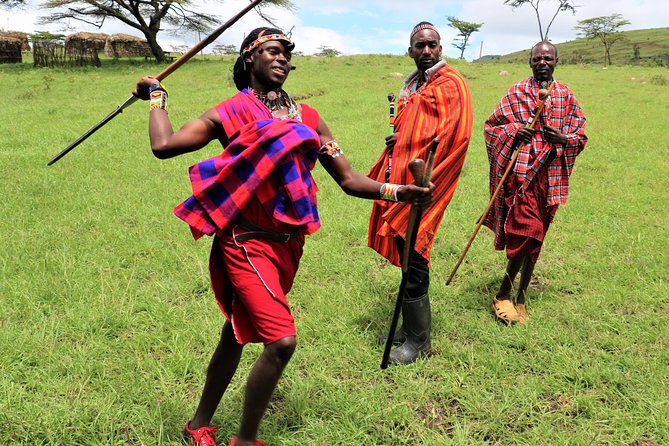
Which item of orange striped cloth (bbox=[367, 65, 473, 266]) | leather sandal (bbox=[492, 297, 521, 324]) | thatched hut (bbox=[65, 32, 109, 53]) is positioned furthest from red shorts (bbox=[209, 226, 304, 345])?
thatched hut (bbox=[65, 32, 109, 53])

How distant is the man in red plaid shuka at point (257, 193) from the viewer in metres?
2.19

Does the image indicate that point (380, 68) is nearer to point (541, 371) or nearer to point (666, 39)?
point (541, 371)

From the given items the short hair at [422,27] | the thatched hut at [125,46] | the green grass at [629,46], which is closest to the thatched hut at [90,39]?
the thatched hut at [125,46]

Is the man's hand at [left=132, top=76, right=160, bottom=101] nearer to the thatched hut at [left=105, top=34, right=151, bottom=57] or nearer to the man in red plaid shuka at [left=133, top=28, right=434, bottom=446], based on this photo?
the man in red plaid shuka at [left=133, top=28, right=434, bottom=446]

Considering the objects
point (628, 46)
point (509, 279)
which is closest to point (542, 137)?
point (509, 279)

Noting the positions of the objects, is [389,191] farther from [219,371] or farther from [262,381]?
[219,371]

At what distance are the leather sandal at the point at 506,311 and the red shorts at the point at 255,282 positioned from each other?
7.19 feet

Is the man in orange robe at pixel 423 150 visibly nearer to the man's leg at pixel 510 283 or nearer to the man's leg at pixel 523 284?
the man's leg at pixel 510 283

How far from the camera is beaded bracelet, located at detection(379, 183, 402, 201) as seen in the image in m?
2.29

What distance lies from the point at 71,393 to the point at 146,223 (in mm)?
3053

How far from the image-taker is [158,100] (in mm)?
2246

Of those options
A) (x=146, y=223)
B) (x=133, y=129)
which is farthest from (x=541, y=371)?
(x=133, y=129)

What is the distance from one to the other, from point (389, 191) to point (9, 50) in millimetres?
32081

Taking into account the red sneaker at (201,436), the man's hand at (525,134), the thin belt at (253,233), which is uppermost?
the man's hand at (525,134)
